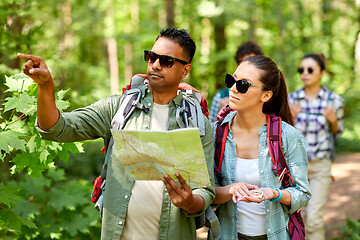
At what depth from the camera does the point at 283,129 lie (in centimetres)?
289

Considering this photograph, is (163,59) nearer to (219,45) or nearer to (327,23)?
(219,45)

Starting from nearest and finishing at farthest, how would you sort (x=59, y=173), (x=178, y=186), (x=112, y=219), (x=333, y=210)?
(x=178, y=186) → (x=112, y=219) → (x=59, y=173) → (x=333, y=210)

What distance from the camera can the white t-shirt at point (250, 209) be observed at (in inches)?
110

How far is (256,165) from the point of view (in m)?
2.84

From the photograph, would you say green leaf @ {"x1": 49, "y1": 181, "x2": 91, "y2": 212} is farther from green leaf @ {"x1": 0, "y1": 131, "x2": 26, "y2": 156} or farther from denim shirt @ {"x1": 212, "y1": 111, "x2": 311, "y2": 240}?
denim shirt @ {"x1": 212, "y1": 111, "x2": 311, "y2": 240}

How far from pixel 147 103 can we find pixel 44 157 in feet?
3.78

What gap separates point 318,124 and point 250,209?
2839 millimetres

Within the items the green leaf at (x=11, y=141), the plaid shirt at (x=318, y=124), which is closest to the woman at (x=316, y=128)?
the plaid shirt at (x=318, y=124)

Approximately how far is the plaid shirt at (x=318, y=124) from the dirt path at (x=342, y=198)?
1.82 m

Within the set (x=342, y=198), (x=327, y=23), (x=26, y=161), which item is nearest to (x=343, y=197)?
(x=342, y=198)

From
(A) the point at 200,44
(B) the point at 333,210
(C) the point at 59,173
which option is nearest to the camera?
(C) the point at 59,173

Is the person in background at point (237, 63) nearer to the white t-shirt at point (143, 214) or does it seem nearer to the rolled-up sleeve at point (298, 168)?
the rolled-up sleeve at point (298, 168)

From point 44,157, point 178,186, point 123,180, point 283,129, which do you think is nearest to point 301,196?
point 283,129

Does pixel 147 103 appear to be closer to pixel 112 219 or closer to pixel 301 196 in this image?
pixel 112 219
